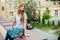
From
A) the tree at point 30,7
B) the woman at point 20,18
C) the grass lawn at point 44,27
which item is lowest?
the grass lawn at point 44,27

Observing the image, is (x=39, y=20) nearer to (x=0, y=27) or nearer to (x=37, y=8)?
(x=37, y=8)

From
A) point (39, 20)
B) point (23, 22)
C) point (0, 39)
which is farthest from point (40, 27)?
point (23, 22)

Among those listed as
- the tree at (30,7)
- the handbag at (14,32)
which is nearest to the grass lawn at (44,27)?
the tree at (30,7)

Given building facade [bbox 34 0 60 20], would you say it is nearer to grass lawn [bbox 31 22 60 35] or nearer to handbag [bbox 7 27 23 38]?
grass lawn [bbox 31 22 60 35]

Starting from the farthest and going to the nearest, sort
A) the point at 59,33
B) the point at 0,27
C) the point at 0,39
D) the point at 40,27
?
the point at 0,27
the point at 40,27
the point at 59,33
the point at 0,39

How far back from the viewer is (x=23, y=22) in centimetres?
146

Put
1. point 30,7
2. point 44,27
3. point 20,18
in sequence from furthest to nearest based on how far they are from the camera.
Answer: point 30,7 < point 44,27 < point 20,18

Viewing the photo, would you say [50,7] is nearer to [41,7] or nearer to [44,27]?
[41,7]

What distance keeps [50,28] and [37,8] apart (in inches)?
13.8

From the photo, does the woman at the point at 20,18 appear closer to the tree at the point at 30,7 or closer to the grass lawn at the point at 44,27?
the grass lawn at the point at 44,27

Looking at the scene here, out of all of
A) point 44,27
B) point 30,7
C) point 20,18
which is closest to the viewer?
point 20,18

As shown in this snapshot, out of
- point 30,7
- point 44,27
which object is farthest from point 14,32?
point 30,7

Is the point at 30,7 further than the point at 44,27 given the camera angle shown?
Yes

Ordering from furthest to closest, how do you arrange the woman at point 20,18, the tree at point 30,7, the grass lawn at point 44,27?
1. the tree at point 30,7
2. the grass lawn at point 44,27
3. the woman at point 20,18
